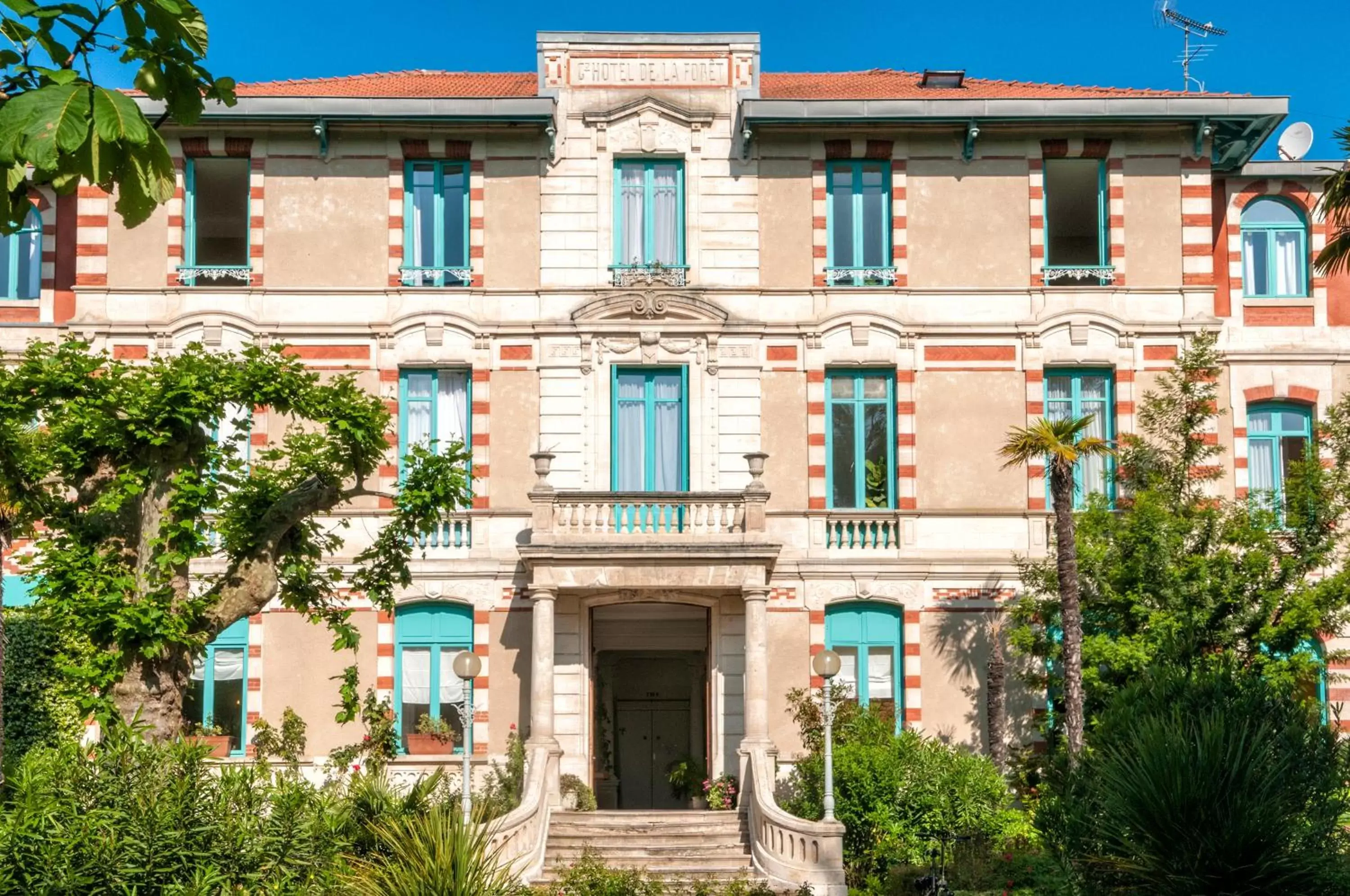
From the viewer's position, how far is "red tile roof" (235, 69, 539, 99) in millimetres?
24000

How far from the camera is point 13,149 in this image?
447 centimetres

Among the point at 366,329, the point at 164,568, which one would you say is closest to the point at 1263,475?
the point at 366,329

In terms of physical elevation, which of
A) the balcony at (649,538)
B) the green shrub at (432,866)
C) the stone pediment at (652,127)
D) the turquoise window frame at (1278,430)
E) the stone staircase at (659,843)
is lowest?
the stone staircase at (659,843)

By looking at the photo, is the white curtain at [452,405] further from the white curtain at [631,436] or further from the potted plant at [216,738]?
the potted plant at [216,738]

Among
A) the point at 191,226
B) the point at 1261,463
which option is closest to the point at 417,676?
the point at 191,226

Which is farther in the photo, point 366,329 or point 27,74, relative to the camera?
point 366,329

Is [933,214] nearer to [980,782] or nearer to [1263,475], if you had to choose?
[1263,475]

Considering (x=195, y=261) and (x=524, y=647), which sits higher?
(x=195, y=261)

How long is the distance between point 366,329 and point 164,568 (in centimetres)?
849

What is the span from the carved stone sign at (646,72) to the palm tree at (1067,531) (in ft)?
22.8

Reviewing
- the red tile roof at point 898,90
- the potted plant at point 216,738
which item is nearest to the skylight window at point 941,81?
the red tile roof at point 898,90


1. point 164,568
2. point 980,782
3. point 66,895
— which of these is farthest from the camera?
point 980,782

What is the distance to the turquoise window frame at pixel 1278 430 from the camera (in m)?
23.8

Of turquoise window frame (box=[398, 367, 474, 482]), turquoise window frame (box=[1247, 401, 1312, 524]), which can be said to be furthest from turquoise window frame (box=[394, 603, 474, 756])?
turquoise window frame (box=[1247, 401, 1312, 524])
